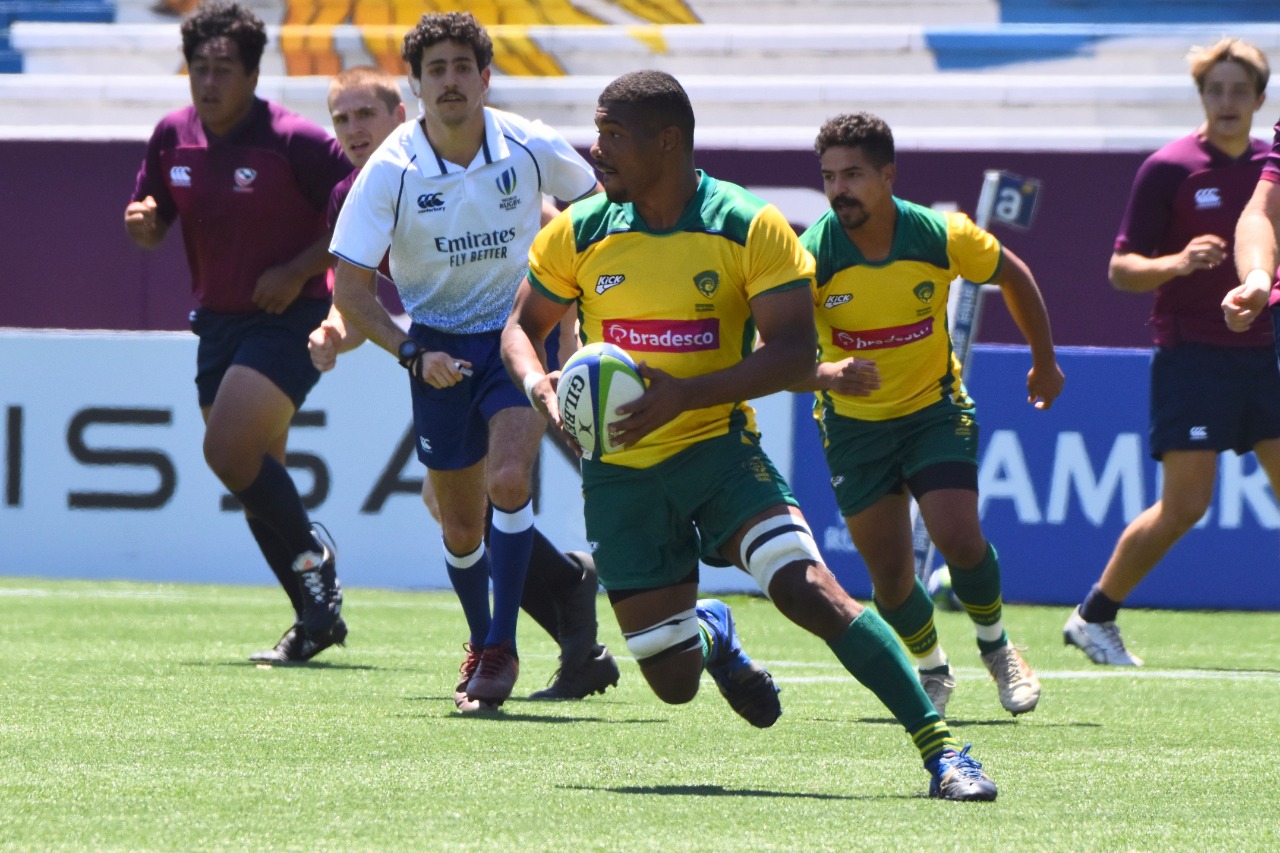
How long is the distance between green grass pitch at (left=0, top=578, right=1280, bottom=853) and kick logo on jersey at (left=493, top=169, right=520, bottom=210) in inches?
62.0

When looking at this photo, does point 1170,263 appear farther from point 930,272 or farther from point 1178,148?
point 930,272

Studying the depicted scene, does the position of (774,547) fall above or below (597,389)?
below

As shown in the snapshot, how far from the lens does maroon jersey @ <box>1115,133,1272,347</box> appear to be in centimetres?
825

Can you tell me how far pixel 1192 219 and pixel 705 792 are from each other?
455 centimetres

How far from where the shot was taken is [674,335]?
16.3 feet

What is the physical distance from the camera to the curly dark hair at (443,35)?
250 inches

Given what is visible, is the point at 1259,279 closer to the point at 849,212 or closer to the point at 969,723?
the point at 849,212

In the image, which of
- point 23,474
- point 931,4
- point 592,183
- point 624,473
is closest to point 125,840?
point 624,473

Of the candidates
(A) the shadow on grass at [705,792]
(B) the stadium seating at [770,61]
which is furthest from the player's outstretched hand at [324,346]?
(B) the stadium seating at [770,61]

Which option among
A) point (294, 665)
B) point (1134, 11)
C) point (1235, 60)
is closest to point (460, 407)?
point (294, 665)

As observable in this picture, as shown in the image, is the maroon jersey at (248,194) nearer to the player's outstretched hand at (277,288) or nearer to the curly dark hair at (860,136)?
the player's outstretched hand at (277,288)

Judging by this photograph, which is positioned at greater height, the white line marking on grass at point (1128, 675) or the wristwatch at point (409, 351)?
the wristwatch at point (409, 351)

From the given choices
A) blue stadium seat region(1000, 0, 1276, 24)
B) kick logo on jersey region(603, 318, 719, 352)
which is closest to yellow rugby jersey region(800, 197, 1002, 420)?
kick logo on jersey region(603, 318, 719, 352)

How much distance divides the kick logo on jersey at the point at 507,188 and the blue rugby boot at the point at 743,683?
6.02ft
